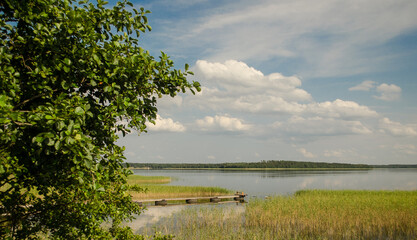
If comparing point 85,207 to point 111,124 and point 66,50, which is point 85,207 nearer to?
point 111,124

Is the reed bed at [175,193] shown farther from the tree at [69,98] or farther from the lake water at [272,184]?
the tree at [69,98]

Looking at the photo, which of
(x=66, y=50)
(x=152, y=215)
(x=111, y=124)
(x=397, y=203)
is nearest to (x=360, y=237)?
(x=397, y=203)

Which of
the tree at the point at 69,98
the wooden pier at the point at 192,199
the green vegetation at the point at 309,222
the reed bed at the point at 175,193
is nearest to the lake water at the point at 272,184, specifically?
the wooden pier at the point at 192,199

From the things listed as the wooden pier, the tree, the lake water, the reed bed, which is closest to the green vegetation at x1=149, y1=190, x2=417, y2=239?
the lake water

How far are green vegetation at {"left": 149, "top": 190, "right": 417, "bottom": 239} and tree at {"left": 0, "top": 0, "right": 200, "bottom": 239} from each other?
401 inches

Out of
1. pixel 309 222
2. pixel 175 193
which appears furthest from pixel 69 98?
pixel 175 193

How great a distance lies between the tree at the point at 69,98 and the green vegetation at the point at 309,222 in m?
Answer: 10.2

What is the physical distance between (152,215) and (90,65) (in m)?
17.4

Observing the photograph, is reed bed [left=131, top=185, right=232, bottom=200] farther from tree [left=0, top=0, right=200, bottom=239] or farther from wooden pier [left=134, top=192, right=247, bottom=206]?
tree [left=0, top=0, right=200, bottom=239]

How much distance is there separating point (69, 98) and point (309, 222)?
15228 mm

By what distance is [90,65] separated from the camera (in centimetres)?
408

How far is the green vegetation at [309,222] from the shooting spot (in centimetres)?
1422

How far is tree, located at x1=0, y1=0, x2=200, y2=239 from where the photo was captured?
3.17 meters

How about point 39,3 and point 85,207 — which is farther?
point 85,207
